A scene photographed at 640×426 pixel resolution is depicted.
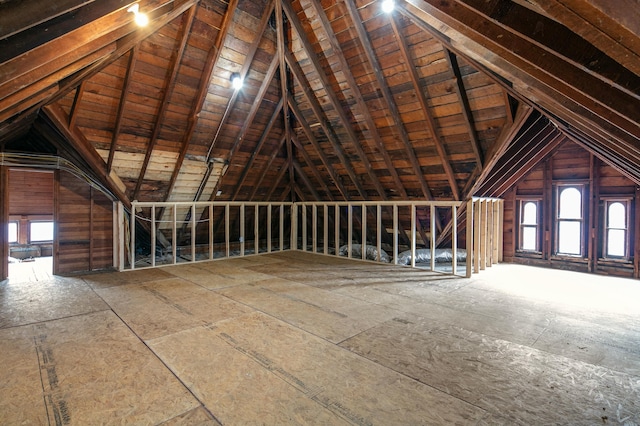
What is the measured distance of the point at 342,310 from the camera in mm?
3600

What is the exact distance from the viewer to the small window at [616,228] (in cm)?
563

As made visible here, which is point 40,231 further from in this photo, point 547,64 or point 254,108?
point 547,64

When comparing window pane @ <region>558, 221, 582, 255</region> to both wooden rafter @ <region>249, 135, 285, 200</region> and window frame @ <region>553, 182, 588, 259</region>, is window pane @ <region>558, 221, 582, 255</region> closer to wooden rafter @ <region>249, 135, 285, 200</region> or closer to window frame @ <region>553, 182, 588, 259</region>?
window frame @ <region>553, 182, 588, 259</region>

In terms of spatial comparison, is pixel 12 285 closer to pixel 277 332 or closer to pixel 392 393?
pixel 277 332

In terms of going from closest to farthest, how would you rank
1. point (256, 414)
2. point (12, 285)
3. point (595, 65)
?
point (595, 65)
point (256, 414)
point (12, 285)

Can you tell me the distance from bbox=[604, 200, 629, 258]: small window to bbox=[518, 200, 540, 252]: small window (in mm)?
1062

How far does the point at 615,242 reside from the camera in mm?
5750

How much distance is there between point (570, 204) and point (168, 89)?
7.17 m

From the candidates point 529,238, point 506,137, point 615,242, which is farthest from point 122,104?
point 615,242

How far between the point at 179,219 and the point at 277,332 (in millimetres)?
4557

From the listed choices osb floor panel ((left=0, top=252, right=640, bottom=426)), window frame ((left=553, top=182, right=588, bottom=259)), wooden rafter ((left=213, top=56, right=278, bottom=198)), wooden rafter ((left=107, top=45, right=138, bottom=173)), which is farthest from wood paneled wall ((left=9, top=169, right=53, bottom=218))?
window frame ((left=553, top=182, right=588, bottom=259))

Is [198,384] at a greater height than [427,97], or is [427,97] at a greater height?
[427,97]

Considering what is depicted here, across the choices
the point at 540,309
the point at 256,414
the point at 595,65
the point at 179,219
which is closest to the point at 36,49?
the point at 256,414

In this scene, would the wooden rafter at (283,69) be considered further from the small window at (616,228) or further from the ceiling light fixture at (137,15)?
the small window at (616,228)
